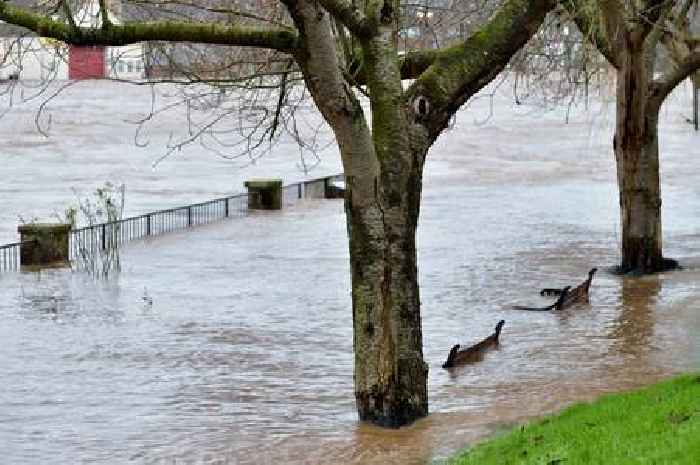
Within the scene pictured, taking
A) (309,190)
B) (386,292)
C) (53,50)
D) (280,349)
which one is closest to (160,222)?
(309,190)

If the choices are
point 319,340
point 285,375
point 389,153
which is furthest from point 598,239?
point 389,153

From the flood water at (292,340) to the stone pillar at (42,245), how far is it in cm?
113

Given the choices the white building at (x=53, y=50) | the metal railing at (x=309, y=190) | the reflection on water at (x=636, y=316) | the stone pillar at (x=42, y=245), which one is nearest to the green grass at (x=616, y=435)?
the white building at (x=53, y=50)

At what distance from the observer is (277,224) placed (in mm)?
36812

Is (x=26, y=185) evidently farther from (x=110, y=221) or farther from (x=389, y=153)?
(x=389, y=153)

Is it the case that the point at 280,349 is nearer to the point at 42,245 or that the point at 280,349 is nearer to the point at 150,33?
the point at 150,33

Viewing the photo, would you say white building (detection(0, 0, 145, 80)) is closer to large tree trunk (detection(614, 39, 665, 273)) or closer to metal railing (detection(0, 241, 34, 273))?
metal railing (detection(0, 241, 34, 273))

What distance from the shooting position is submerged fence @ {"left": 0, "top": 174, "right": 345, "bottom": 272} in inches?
1124

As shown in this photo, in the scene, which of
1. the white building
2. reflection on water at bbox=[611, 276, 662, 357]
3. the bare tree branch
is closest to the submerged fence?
reflection on water at bbox=[611, 276, 662, 357]

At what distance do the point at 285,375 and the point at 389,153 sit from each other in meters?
4.89

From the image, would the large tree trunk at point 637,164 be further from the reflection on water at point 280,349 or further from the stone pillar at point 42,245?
the stone pillar at point 42,245

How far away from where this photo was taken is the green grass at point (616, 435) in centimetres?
874

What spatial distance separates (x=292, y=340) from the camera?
20.0 metres

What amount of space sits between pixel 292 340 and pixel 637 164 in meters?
7.76
